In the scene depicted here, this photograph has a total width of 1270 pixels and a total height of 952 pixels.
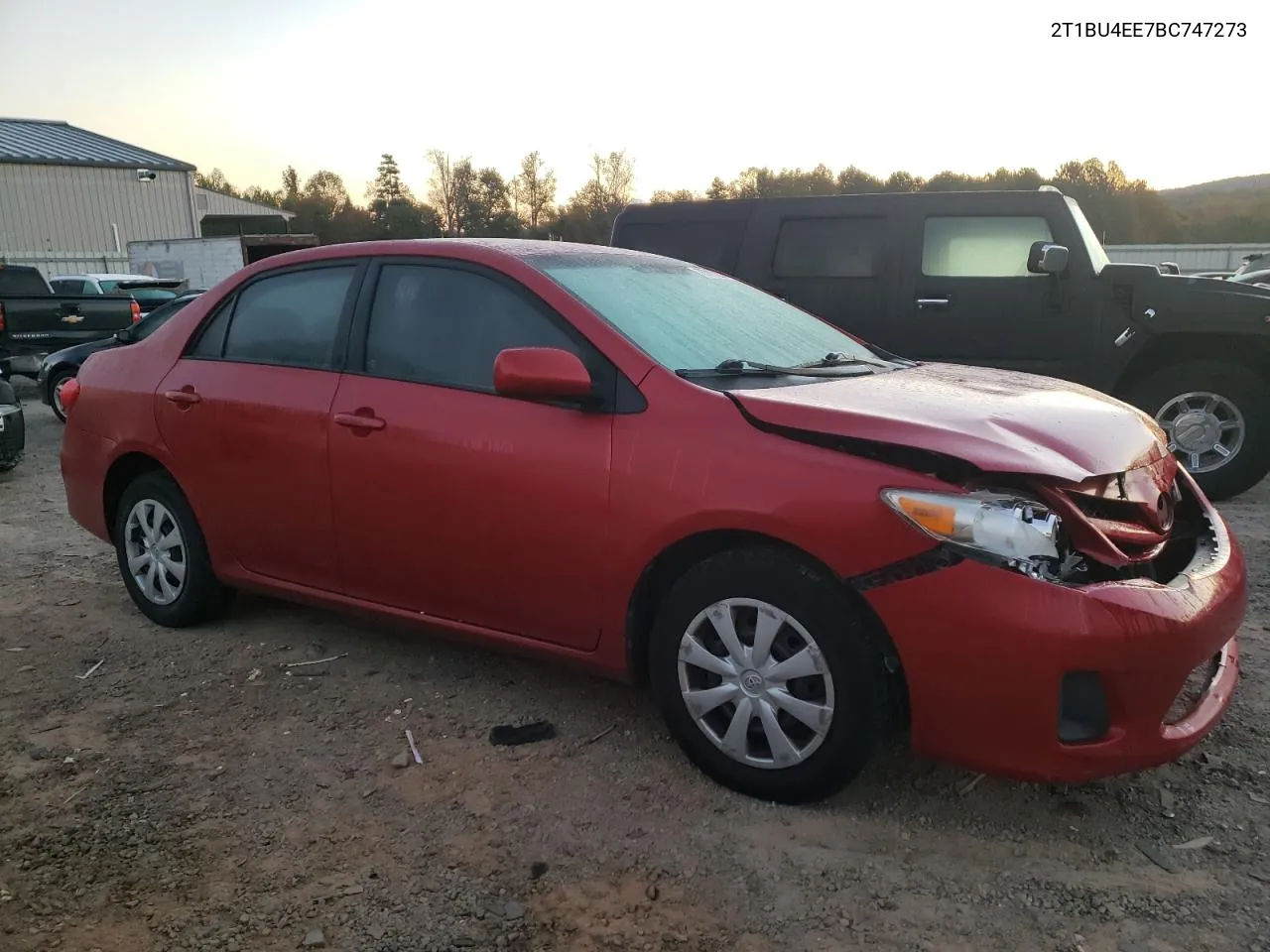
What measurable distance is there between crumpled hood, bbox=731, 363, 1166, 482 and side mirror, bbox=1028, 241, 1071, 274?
3.29m

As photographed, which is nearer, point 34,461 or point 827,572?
point 827,572

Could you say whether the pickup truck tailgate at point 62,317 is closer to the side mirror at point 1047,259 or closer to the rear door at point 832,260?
the rear door at point 832,260

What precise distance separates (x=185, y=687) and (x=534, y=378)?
200 centimetres

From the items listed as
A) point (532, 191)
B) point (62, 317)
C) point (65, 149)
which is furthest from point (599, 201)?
point (62, 317)

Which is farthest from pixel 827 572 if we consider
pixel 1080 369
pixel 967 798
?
pixel 1080 369

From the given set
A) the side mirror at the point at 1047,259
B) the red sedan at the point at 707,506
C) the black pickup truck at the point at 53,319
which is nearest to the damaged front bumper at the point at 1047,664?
the red sedan at the point at 707,506

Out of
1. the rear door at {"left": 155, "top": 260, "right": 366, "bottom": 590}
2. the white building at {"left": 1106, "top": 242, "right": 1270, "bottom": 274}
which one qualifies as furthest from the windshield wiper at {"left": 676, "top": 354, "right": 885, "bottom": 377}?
the white building at {"left": 1106, "top": 242, "right": 1270, "bottom": 274}

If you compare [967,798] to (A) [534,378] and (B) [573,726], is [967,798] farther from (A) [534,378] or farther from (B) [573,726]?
(A) [534,378]

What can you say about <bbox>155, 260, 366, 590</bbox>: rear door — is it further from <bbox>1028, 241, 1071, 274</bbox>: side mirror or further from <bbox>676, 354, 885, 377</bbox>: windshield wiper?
<bbox>1028, 241, 1071, 274</bbox>: side mirror

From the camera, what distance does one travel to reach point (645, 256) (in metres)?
3.97

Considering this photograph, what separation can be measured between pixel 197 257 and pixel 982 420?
2888 cm

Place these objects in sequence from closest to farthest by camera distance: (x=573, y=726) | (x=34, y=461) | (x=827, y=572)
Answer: (x=827, y=572)
(x=573, y=726)
(x=34, y=461)

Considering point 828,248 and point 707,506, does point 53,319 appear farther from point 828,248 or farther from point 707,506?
point 707,506

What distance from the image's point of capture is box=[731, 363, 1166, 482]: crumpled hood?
254cm
